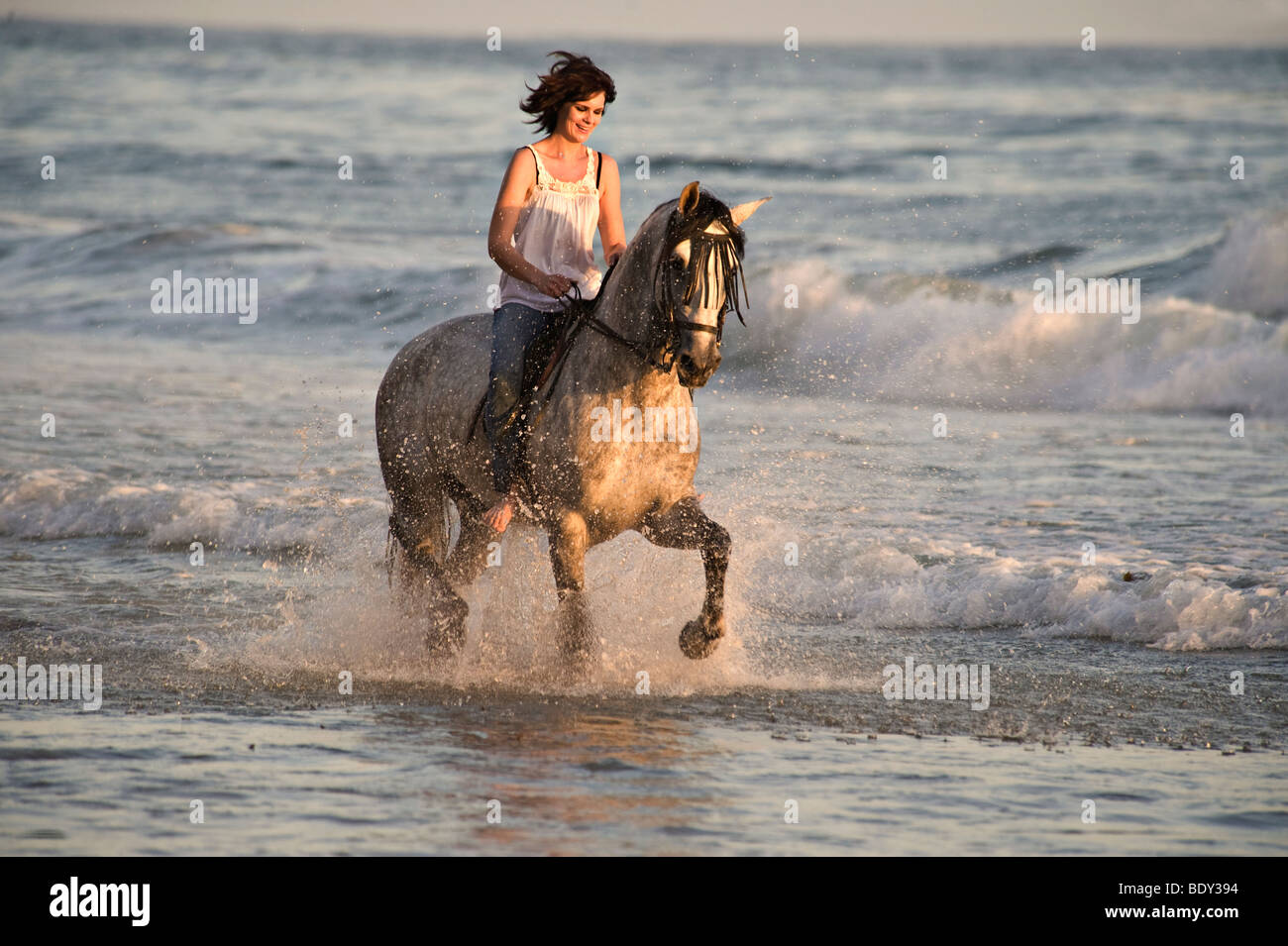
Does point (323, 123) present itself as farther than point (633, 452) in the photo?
Yes

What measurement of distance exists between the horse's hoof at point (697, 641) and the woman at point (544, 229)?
39.4 inches

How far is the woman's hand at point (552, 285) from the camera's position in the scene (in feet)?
24.5

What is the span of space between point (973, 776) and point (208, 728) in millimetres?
3280

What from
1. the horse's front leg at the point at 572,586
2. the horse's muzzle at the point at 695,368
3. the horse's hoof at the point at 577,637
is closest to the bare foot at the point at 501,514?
the horse's front leg at the point at 572,586

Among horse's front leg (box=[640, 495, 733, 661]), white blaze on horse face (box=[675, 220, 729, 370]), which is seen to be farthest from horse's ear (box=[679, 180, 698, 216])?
horse's front leg (box=[640, 495, 733, 661])

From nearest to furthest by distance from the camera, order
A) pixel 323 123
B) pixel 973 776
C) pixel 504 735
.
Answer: pixel 973 776
pixel 504 735
pixel 323 123

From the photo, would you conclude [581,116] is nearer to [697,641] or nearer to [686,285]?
[686,285]

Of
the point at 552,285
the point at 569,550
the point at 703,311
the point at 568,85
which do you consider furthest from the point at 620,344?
the point at 568,85

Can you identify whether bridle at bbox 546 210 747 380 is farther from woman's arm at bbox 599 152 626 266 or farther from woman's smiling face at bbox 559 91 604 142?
woman's smiling face at bbox 559 91 604 142

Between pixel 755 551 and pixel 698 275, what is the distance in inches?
143

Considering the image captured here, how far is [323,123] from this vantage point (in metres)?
43.8
